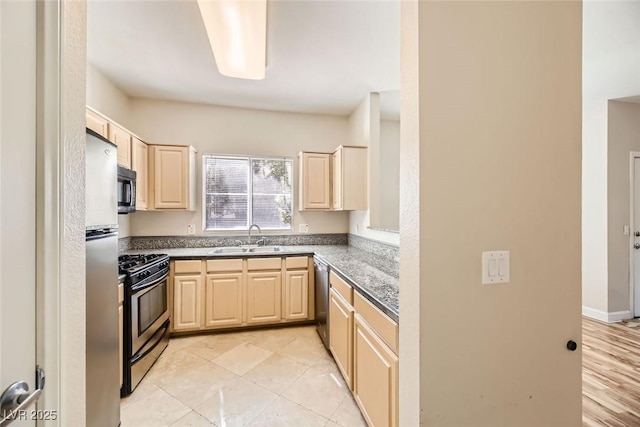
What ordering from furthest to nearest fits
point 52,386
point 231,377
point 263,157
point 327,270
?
1. point 263,157
2. point 327,270
3. point 231,377
4. point 52,386

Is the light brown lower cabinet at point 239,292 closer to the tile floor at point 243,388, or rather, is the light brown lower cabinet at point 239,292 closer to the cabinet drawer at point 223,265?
the cabinet drawer at point 223,265

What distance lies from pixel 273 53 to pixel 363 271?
2.05 m

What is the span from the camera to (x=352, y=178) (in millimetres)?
3385

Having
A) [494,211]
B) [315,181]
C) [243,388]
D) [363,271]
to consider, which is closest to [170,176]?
[315,181]

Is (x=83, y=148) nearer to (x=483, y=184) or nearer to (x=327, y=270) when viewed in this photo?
(x=483, y=184)

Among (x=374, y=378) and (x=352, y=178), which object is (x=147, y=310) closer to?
(x=374, y=378)

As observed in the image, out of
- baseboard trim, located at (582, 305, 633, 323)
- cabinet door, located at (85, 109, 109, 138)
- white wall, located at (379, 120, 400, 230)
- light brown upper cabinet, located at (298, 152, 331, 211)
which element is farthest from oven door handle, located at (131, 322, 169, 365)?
baseboard trim, located at (582, 305, 633, 323)

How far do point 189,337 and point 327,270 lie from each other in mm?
1780

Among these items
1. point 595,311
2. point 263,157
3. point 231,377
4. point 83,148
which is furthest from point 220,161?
point 595,311

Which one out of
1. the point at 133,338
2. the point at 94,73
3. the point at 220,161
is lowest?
the point at 133,338

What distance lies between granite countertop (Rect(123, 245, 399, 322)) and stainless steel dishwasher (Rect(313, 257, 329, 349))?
0.36ft

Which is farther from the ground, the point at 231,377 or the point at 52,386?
the point at 52,386

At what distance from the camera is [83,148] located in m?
0.90

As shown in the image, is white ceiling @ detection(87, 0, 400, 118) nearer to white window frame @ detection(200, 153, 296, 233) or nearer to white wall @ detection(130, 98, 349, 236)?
white wall @ detection(130, 98, 349, 236)
